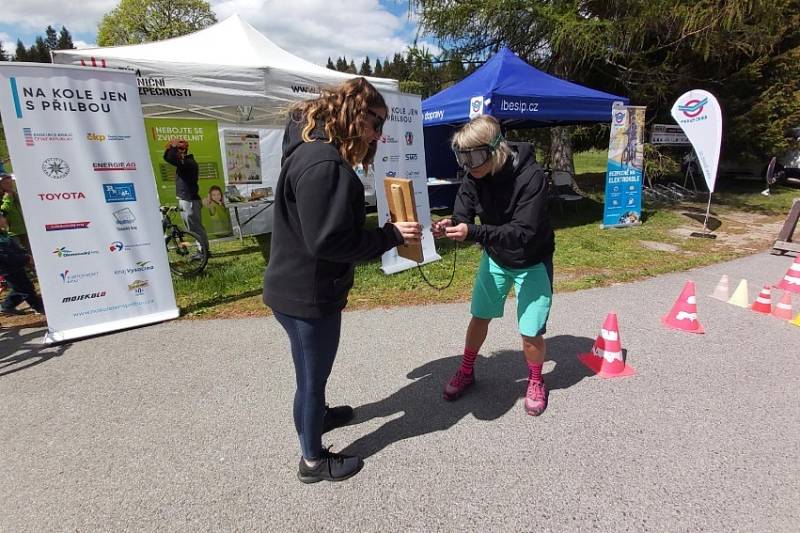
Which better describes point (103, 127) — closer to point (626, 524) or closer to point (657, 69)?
point (626, 524)

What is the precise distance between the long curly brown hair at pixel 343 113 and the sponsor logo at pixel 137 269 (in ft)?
12.2

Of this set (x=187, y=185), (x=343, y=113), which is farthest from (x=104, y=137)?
(x=343, y=113)

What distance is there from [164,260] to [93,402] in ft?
6.52

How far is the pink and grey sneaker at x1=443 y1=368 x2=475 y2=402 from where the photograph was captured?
3.12 metres

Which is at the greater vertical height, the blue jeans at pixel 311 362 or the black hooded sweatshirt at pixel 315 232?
the black hooded sweatshirt at pixel 315 232

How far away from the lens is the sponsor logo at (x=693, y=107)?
850cm

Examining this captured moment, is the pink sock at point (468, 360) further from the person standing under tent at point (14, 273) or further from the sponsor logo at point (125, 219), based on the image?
the person standing under tent at point (14, 273)

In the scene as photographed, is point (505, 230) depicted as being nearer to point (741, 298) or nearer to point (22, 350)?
point (741, 298)

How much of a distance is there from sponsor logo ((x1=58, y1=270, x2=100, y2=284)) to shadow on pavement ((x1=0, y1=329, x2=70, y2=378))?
0.63 metres

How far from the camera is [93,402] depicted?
3.20m

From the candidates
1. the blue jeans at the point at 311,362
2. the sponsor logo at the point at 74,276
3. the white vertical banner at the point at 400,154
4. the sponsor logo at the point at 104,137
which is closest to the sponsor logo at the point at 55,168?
the sponsor logo at the point at 104,137

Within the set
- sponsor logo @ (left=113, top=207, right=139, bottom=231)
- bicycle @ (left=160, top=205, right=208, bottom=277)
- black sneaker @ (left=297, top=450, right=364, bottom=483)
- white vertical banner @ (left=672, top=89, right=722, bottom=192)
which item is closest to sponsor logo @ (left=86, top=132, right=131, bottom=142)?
sponsor logo @ (left=113, top=207, right=139, bottom=231)

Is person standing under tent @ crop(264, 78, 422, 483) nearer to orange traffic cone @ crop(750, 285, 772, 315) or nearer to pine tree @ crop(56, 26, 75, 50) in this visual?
orange traffic cone @ crop(750, 285, 772, 315)

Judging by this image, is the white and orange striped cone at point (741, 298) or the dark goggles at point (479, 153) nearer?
the dark goggles at point (479, 153)
